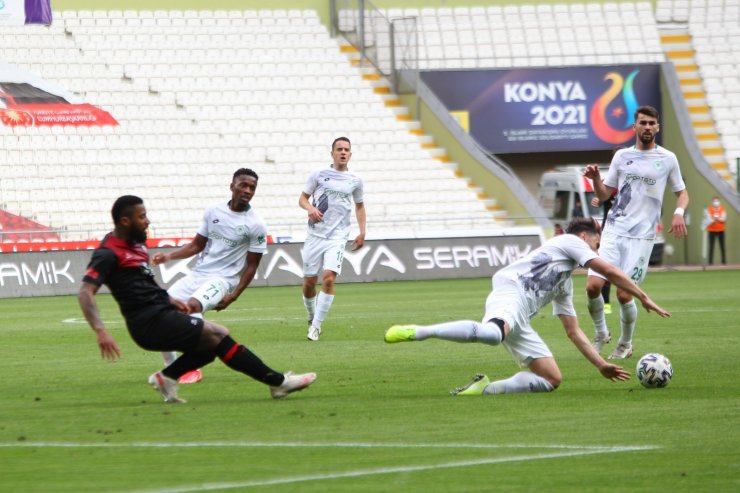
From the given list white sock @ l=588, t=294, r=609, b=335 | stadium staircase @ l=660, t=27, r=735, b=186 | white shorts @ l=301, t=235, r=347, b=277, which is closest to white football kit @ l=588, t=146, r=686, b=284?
white sock @ l=588, t=294, r=609, b=335

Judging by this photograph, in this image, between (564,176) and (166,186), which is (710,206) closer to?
(564,176)

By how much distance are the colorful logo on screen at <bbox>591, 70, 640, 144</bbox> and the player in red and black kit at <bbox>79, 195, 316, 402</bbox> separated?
104 ft

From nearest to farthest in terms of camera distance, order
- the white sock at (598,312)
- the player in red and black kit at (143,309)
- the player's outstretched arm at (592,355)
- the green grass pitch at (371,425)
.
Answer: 1. the green grass pitch at (371,425)
2. the player in red and black kit at (143,309)
3. the player's outstretched arm at (592,355)
4. the white sock at (598,312)

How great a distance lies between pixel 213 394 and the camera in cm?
1142

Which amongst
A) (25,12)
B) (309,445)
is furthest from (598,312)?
(25,12)

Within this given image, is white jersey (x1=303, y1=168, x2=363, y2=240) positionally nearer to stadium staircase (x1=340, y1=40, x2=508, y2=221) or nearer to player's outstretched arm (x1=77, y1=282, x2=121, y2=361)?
player's outstretched arm (x1=77, y1=282, x2=121, y2=361)

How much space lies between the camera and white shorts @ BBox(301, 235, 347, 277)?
1752 centimetres

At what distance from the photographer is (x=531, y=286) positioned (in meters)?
10.8

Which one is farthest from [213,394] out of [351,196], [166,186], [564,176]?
[564,176]

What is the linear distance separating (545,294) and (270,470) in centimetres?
390

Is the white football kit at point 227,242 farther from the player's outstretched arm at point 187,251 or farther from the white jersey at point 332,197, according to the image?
the white jersey at point 332,197

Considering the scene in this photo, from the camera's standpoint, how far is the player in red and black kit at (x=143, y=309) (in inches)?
383

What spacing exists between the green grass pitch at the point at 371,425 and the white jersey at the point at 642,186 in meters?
1.27

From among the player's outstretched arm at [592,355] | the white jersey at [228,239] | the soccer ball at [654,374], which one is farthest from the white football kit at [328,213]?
the soccer ball at [654,374]
